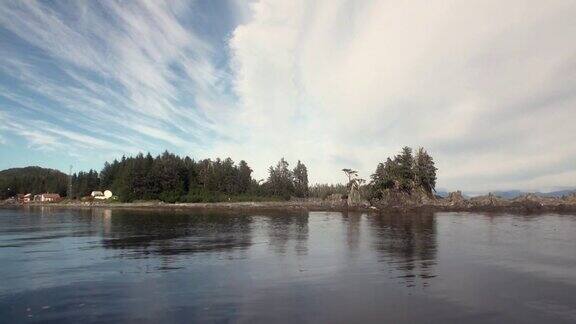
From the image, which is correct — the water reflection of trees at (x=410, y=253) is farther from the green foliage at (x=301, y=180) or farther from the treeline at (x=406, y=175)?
the green foliage at (x=301, y=180)

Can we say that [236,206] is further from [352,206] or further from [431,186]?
[431,186]

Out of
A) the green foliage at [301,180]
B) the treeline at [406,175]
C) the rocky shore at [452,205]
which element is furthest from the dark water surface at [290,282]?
the green foliage at [301,180]

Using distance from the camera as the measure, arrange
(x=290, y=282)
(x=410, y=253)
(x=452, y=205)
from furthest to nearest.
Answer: (x=452, y=205), (x=410, y=253), (x=290, y=282)

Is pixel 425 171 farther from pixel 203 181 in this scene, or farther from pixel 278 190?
pixel 203 181

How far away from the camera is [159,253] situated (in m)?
31.1

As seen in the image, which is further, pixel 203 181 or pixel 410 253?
pixel 203 181

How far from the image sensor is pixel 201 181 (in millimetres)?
167250

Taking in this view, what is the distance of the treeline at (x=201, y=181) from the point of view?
156500 mm

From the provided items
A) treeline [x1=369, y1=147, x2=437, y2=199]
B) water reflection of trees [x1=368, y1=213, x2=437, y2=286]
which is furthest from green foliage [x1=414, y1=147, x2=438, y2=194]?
water reflection of trees [x1=368, y1=213, x2=437, y2=286]

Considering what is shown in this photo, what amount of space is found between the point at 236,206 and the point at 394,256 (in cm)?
10349

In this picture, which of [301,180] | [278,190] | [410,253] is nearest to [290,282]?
[410,253]

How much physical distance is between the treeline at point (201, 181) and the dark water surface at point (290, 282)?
12203cm

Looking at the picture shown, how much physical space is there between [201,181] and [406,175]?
82824 millimetres

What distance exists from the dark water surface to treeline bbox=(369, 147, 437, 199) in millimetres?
83762
